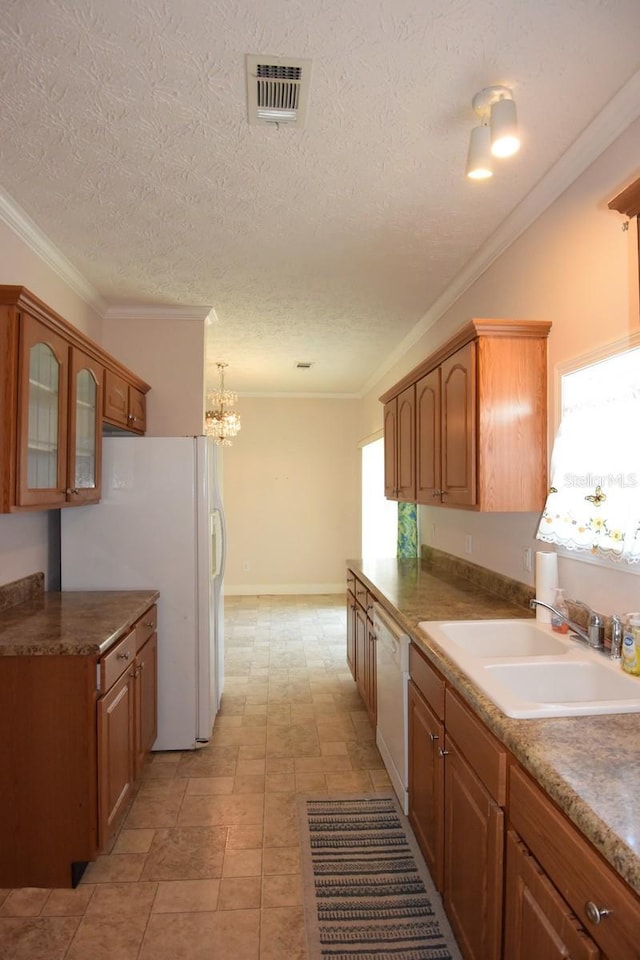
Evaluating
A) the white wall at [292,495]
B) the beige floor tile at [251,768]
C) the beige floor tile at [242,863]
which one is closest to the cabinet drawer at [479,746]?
the beige floor tile at [242,863]

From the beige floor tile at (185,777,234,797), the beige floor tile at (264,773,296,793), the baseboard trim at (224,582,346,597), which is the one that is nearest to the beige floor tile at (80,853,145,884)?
the beige floor tile at (185,777,234,797)

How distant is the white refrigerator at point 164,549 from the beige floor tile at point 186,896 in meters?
1.06


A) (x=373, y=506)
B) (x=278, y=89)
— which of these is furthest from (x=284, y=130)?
(x=373, y=506)

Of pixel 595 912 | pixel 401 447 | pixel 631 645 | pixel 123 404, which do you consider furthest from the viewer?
pixel 401 447

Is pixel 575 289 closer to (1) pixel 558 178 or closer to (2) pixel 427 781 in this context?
(1) pixel 558 178

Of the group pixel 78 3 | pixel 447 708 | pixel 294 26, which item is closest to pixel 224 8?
pixel 294 26

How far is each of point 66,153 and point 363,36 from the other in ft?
3.99

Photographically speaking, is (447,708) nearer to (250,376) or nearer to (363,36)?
(363,36)

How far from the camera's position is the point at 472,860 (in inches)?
58.2

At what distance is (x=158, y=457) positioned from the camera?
10.1ft

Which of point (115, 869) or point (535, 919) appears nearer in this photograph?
point (535, 919)

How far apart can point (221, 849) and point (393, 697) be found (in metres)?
0.94

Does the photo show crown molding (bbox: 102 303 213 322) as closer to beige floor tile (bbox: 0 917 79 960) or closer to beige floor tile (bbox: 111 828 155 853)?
beige floor tile (bbox: 111 828 155 853)

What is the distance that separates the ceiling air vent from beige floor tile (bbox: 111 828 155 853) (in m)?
2.83
